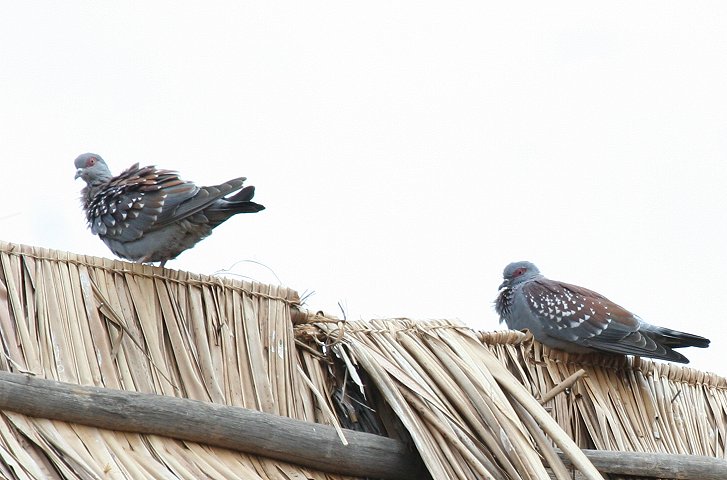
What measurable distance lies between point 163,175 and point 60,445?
6.15 feet

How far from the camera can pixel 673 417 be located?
5.32 meters

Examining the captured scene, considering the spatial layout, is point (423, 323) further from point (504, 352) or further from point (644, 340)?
point (644, 340)

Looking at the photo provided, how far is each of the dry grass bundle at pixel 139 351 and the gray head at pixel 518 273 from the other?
9.44 feet

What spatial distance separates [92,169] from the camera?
5488 millimetres

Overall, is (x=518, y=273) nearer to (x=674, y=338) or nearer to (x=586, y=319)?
(x=586, y=319)

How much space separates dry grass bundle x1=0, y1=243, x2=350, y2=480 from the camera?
3.43 m

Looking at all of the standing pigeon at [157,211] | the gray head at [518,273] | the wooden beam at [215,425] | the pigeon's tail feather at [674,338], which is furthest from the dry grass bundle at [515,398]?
the gray head at [518,273]

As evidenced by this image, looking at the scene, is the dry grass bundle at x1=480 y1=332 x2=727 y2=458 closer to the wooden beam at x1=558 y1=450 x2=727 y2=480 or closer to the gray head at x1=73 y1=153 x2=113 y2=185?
the wooden beam at x1=558 y1=450 x2=727 y2=480

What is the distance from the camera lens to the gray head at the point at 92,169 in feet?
18.0

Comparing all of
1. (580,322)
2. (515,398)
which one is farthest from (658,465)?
A: (580,322)

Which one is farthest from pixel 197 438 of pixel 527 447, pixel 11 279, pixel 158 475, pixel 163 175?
pixel 163 175

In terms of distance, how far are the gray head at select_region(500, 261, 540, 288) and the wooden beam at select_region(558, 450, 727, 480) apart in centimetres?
253

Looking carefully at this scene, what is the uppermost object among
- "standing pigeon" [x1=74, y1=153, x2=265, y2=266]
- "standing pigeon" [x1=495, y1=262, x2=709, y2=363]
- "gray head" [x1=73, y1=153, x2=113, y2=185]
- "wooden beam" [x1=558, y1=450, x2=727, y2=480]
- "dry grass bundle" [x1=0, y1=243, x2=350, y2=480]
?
"gray head" [x1=73, y1=153, x2=113, y2=185]

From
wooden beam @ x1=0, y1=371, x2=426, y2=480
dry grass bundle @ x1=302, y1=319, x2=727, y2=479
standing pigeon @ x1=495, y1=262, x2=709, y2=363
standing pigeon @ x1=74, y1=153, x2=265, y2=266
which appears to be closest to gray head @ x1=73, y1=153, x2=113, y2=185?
standing pigeon @ x1=74, y1=153, x2=265, y2=266
